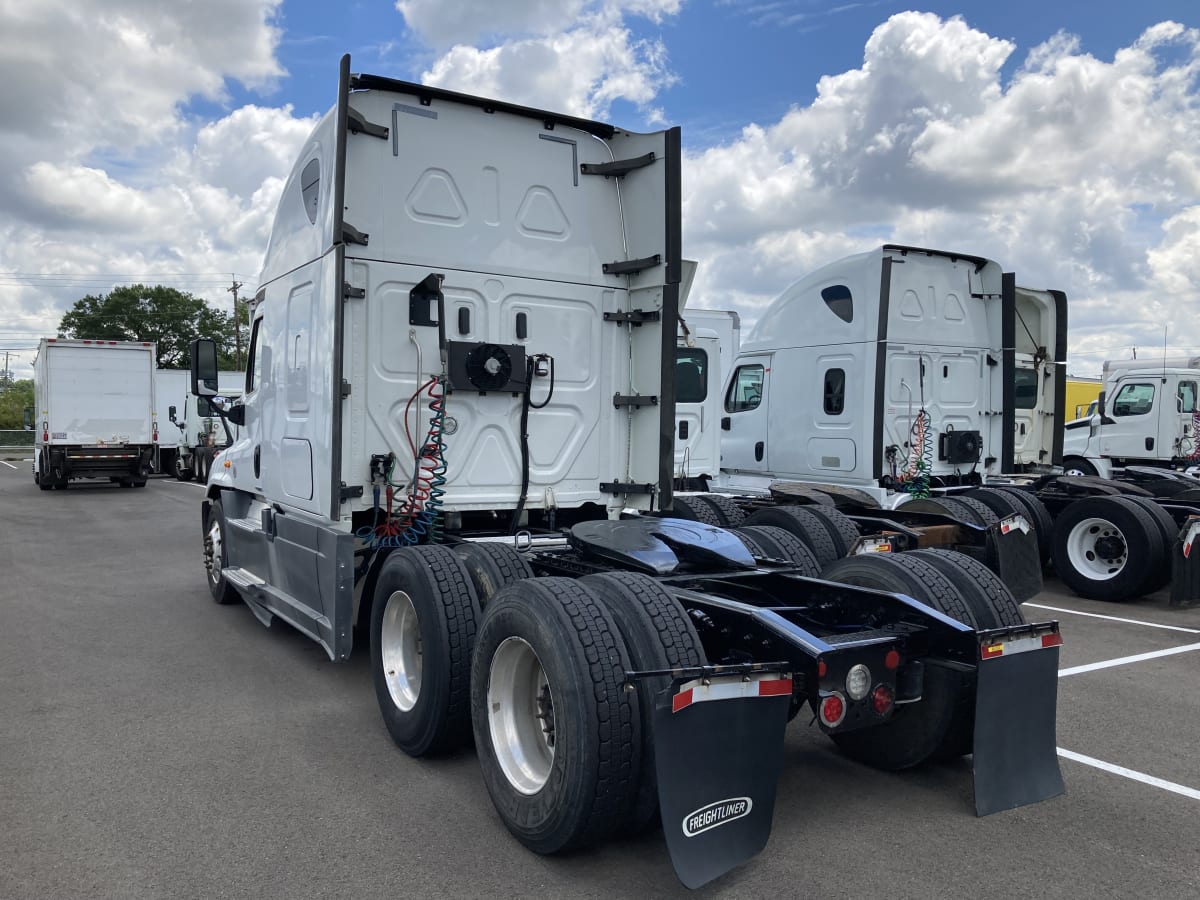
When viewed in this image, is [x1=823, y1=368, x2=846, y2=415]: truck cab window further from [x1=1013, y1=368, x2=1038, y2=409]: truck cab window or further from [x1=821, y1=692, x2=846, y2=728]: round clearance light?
[x1=821, y1=692, x2=846, y2=728]: round clearance light

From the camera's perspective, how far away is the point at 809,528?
6641 millimetres

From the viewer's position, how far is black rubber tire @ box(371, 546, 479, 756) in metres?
4.23

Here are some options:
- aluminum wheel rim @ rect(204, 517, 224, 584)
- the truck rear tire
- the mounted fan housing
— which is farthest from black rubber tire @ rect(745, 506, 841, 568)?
aluminum wheel rim @ rect(204, 517, 224, 584)

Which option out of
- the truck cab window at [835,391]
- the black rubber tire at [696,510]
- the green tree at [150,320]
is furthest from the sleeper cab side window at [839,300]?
the green tree at [150,320]

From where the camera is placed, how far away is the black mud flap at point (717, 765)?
2.91 metres

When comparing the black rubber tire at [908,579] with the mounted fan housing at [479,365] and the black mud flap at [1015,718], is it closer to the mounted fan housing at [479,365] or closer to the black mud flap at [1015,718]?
the black mud flap at [1015,718]

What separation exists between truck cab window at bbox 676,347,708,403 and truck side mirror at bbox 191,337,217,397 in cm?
598

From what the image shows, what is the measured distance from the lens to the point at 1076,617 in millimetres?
8039

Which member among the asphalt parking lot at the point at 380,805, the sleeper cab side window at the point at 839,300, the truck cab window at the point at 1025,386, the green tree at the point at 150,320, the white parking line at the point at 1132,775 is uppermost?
the green tree at the point at 150,320

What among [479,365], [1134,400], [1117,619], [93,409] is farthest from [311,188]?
[93,409]

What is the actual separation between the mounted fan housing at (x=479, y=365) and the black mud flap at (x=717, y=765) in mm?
3027

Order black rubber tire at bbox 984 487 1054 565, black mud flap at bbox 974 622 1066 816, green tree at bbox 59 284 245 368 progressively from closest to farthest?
black mud flap at bbox 974 622 1066 816 → black rubber tire at bbox 984 487 1054 565 → green tree at bbox 59 284 245 368

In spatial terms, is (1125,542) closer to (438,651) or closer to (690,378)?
(690,378)

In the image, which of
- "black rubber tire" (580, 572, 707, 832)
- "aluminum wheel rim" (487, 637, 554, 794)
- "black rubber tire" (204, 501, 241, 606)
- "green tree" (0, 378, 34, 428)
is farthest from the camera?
"green tree" (0, 378, 34, 428)
